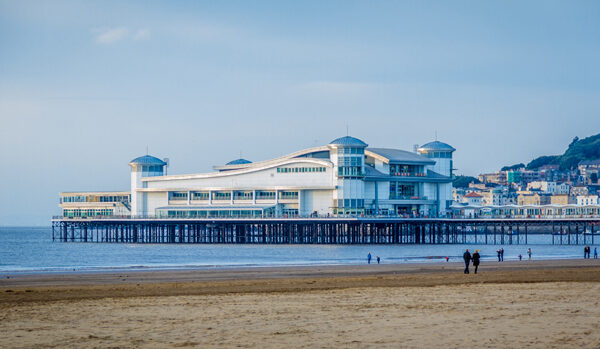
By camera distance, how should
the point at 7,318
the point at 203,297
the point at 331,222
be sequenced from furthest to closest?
the point at 331,222, the point at 203,297, the point at 7,318

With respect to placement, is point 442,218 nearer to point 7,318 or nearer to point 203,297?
point 203,297

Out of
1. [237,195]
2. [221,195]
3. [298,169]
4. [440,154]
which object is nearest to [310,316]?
[298,169]

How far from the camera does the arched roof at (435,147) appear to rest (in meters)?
111

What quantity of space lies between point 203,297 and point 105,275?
17.9 meters

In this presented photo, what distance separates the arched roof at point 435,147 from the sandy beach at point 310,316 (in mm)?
80348

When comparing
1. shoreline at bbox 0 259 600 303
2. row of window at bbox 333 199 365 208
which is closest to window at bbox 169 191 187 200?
row of window at bbox 333 199 365 208

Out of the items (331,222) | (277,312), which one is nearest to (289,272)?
(277,312)

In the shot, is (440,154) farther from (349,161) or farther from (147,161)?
(147,161)

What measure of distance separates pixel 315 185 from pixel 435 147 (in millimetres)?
19934

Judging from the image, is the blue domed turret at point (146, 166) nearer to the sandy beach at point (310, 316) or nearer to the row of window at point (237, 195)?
the row of window at point (237, 195)

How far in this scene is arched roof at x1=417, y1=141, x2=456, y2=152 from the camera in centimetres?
11138

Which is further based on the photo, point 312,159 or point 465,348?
point 312,159

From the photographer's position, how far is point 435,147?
11175 cm

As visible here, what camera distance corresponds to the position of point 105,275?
43.1 metres
